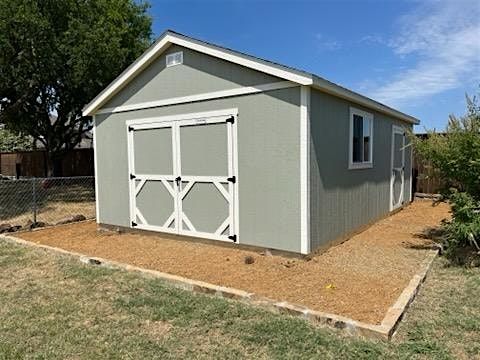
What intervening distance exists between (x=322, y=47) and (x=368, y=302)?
920cm

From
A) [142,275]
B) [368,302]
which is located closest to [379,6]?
[368,302]

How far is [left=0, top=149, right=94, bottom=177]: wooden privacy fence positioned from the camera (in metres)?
20.5

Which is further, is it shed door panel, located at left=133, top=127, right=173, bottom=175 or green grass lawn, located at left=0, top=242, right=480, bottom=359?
shed door panel, located at left=133, top=127, right=173, bottom=175

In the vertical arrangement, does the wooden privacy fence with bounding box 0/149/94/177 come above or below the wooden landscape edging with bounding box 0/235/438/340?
above

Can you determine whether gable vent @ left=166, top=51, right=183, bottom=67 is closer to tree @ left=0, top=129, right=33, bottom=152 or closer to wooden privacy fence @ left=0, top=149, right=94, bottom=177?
wooden privacy fence @ left=0, top=149, right=94, bottom=177

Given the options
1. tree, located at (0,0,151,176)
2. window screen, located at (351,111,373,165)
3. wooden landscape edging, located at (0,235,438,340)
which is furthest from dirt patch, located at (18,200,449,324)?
tree, located at (0,0,151,176)

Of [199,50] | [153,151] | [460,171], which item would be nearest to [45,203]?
[153,151]

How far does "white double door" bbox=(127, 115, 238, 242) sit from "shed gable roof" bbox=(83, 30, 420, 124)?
0.85m

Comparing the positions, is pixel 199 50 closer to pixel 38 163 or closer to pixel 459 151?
pixel 459 151

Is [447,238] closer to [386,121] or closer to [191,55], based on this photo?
[386,121]

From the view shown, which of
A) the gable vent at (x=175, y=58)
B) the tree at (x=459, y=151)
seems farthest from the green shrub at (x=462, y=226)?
the gable vent at (x=175, y=58)

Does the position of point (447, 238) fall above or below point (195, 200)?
below

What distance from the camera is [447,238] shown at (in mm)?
5719

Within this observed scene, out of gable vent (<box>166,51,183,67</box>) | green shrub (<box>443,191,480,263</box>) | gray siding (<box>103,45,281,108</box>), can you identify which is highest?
gable vent (<box>166,51,183,67</box>)
